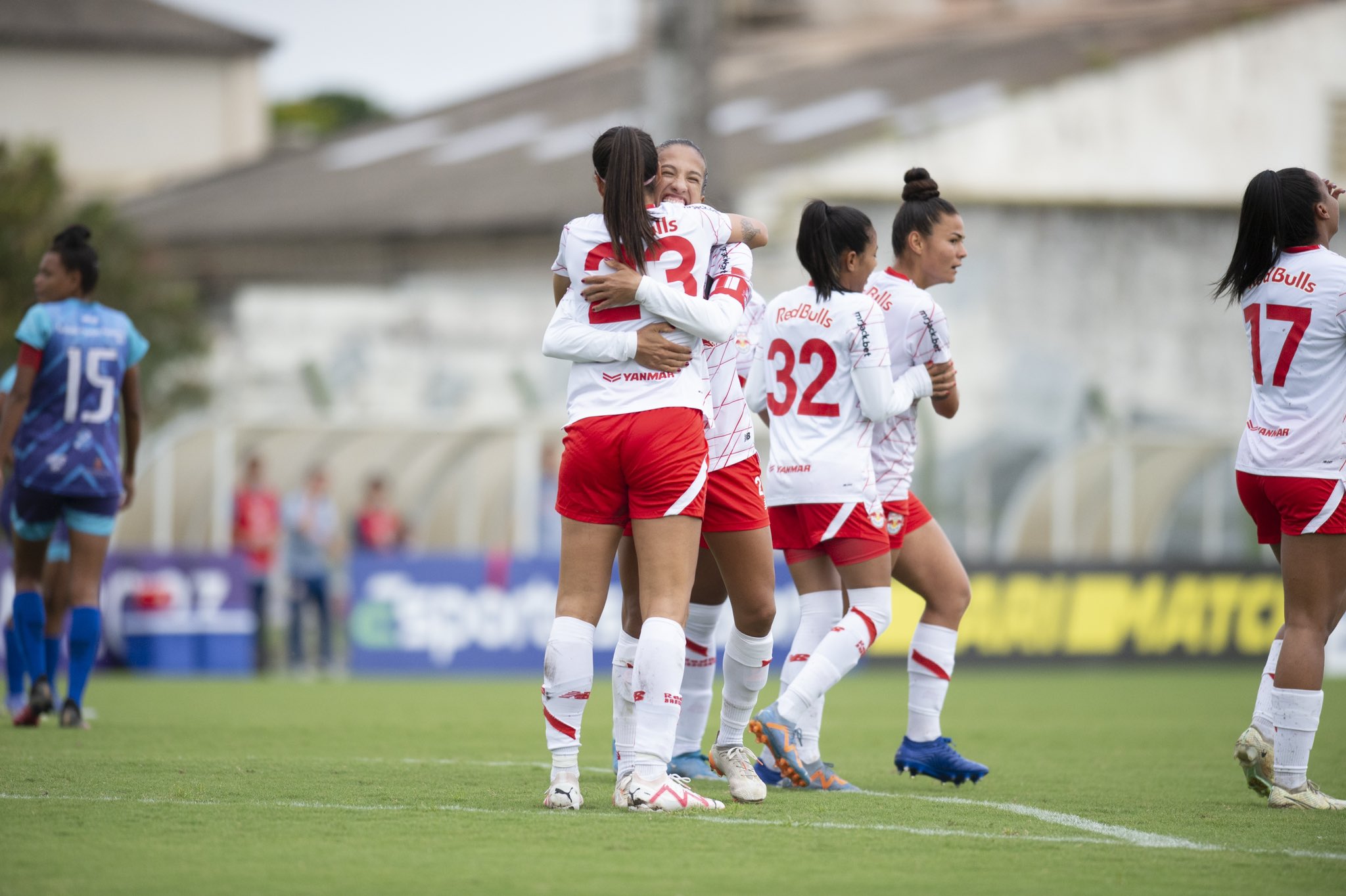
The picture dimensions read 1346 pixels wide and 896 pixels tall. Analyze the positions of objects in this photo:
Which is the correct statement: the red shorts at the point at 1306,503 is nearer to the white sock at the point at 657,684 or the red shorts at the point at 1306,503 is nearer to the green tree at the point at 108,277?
the white sock at the point at 657,684

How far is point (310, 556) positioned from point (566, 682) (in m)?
12.0

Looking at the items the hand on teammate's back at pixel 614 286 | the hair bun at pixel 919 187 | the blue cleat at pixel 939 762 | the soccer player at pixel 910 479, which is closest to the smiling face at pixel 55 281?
the hand on teammate's back at pixel 614 286

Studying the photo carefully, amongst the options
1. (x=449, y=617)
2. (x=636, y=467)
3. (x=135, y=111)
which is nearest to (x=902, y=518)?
(x=636, y=467)

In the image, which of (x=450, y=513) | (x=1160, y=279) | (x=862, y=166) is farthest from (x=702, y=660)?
(x=1160, y=279)

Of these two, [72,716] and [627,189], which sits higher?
[627,189]

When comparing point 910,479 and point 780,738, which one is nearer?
point 780,738

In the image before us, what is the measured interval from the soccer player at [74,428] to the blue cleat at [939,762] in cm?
442

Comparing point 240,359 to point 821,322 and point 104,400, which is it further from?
point 821,322

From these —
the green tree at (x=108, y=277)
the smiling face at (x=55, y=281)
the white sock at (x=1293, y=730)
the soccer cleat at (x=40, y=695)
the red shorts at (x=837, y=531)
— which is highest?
the green tree at (x=108, y=277)

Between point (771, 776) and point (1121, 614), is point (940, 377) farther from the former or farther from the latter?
point (1121, 614)

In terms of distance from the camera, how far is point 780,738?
6.83 meters

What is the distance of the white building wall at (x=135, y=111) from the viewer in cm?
4709

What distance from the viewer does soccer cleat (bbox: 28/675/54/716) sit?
949 cm

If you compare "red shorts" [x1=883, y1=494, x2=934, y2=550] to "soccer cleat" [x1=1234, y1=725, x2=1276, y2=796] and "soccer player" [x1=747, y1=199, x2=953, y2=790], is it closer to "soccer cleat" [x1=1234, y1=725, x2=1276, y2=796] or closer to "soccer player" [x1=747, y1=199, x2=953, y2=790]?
"soccer player" [x1=747, y1=199, x2=953, y2=790]
